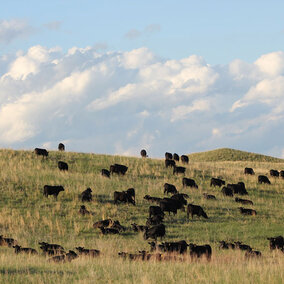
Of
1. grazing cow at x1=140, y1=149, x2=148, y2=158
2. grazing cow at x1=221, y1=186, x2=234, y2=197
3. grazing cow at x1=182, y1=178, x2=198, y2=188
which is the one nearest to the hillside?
grazing cow at x1=140, y1=149, x2=148, y2=158

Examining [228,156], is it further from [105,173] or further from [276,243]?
[276,243]

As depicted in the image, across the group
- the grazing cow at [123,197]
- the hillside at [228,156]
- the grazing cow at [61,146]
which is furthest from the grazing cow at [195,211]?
the hillside at [228,156]

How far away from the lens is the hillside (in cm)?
9512

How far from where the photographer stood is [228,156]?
318 feet

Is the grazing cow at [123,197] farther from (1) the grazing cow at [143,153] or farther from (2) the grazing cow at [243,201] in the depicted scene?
(1) the grazing cow at [143,153]

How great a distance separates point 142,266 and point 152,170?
101 feet

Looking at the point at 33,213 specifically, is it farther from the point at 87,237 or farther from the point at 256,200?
the point at 256,200

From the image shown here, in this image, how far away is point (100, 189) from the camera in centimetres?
3684

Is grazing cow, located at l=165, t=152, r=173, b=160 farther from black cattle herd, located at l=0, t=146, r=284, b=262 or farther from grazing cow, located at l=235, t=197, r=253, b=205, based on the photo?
grazing cow, located at l=235, t=197, r=253, b=205

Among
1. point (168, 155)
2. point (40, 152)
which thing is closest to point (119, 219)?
point (40, 152)

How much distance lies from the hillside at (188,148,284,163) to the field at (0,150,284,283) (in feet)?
136

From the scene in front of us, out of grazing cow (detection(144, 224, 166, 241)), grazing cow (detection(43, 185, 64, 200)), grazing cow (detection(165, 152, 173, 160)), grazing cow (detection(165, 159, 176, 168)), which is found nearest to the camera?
grazing cow (detection(144, 224, 166, 241))

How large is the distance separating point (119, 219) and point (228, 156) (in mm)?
69700

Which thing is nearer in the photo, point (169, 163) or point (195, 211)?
point (195, 211)
